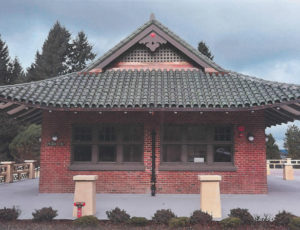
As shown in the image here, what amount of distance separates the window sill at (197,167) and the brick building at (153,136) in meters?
0.03

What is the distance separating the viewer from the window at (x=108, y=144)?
422 inches

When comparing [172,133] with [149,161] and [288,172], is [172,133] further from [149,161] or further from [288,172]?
[288,172]

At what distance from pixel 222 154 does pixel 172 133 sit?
201 centimetres

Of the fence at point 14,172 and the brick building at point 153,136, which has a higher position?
the brick building at point 153,136

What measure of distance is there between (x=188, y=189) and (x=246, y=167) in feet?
7.30

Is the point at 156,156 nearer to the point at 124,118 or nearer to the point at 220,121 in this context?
the point at 124,118

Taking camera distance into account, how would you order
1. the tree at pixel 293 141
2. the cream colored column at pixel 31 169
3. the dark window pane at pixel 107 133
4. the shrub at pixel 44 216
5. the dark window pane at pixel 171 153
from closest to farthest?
the shrub at pixel 44 216
the dark window pane at pixel 171 153
the dark window pane at pixel 107 133
the cream colored column at pixel 31 169
the tree at pixel 293 141

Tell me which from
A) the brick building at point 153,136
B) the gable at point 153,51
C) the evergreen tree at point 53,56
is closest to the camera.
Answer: the brick building at point 153,136

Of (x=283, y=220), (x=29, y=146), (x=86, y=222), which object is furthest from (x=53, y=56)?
(x=283, y=220)

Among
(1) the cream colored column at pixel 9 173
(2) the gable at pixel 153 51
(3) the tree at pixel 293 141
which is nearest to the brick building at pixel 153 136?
(2) the gable at pixel 153 51

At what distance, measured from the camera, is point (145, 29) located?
11742mm

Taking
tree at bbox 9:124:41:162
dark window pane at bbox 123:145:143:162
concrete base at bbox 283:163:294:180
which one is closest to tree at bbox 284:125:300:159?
concrete base at bbox 283:163:294:180

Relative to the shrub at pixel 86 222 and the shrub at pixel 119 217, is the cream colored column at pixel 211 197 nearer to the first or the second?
the shrub at pixel 119 217

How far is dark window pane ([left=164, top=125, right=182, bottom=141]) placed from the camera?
10.7 meters
